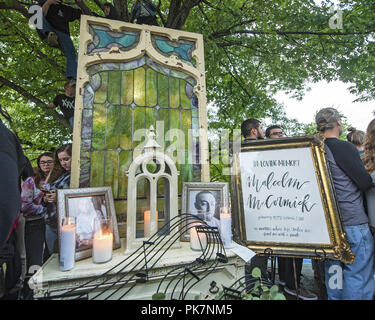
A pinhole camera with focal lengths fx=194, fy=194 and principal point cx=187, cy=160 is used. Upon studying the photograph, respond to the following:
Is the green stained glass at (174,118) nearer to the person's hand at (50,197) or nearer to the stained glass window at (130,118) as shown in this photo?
the stained glass window at (130,118)

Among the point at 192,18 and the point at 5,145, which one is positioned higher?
the point at 192,18

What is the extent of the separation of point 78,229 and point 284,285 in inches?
83.7

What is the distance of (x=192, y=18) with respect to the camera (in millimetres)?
3326

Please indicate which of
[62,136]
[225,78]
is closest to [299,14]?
[225,78]

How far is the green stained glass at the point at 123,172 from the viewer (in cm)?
162

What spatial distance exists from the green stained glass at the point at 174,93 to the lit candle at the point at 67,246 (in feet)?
4.18

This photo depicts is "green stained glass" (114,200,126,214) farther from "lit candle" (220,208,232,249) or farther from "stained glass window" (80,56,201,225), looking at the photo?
"lit candle" (220,208,232,249)

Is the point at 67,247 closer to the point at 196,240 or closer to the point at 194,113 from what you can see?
the point at 196,240

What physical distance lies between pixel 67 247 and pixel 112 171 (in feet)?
2.20

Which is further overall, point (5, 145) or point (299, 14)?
point (299, 14)

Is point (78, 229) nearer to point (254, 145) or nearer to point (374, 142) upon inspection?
A: point (254, 145)

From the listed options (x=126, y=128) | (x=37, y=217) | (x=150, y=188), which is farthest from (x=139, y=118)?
(x=37, y=217)
